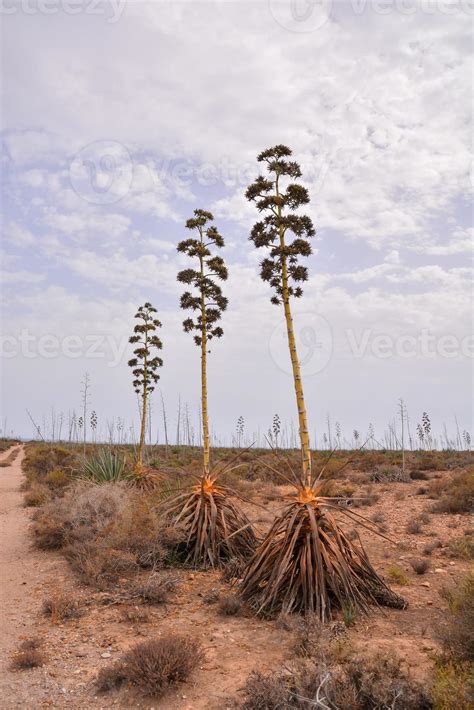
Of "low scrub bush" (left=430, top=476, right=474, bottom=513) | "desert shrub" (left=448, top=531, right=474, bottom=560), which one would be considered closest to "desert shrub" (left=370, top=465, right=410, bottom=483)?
"low scrub bush" (left=430, top=476, right=474, bottom=513)

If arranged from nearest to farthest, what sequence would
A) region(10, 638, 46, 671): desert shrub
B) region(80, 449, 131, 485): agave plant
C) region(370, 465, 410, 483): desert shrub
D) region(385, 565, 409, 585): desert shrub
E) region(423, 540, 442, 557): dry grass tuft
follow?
1. region(10, 638, 46, 671): desert shrub
2. region(385, 565, 409, 585): desert shrub
3. region(423, 540, 442, 557): dry grass tuft
4. region(80, 449, 131, 485): agave plant
5. region(370, 465, 410, 483): desert shrub

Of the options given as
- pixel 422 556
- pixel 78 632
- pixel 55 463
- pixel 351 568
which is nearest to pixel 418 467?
pixel 422 556

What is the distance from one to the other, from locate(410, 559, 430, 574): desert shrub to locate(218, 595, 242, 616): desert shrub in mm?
3563

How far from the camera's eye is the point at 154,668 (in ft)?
14.6

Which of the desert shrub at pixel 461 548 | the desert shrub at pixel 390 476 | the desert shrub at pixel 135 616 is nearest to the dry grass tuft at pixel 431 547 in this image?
the desert shrub at pixel 461 548

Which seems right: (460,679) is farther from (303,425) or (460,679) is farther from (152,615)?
(152,615)

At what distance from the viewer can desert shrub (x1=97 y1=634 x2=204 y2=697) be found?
439 cm

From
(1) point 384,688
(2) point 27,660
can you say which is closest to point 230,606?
(2) point 27,660

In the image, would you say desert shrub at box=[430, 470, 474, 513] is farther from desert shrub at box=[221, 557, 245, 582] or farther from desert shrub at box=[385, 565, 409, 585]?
desert shrub at box=[221, 557, 245, 582]

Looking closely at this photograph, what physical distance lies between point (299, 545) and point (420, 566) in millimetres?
3327

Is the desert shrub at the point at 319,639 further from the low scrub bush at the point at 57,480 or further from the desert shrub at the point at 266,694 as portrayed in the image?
the low scrub bush at the point at 57,480

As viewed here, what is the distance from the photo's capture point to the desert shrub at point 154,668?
4391mm

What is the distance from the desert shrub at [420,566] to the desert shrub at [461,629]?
355 cm

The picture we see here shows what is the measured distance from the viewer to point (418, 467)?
23844 mm
